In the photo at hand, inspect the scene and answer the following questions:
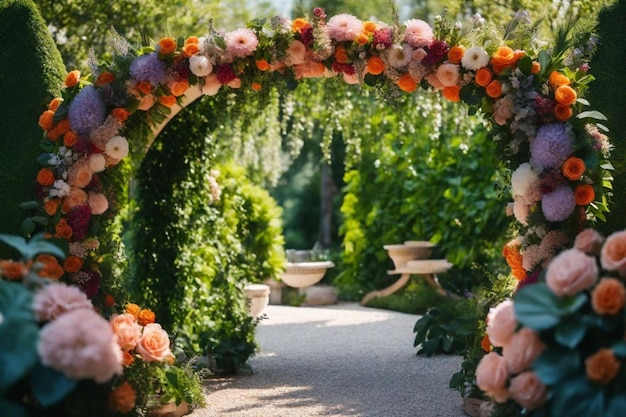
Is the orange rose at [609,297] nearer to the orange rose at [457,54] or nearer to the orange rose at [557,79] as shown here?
the orange rose at [557,79]

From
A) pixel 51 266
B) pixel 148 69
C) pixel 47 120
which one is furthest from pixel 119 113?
pixel 51 266

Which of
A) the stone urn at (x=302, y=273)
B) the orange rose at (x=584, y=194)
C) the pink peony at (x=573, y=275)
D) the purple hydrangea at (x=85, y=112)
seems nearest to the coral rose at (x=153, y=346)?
the purple hydrangea at (x=85, y=112)

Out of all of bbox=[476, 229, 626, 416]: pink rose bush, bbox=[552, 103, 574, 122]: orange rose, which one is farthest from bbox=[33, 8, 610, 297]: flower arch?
bbox=[476, 229, 626, 416]: pink rose bush

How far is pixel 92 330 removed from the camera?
10.3ft

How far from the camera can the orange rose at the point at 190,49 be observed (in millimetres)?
5266

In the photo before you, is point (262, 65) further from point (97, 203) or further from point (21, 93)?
point (21, 93)

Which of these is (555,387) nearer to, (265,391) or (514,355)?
(514,355)

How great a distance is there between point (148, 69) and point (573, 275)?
10.00 ft

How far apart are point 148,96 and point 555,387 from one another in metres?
3.26

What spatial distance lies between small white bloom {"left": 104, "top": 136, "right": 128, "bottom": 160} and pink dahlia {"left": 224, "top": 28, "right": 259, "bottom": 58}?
35.4 inches

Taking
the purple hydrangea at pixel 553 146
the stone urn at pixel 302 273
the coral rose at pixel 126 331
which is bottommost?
the stone urn at pixel 302 273

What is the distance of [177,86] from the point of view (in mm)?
5309

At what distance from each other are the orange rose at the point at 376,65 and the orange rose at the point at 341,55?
16 cm

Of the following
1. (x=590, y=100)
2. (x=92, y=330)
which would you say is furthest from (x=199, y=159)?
(x=92, y=330)
